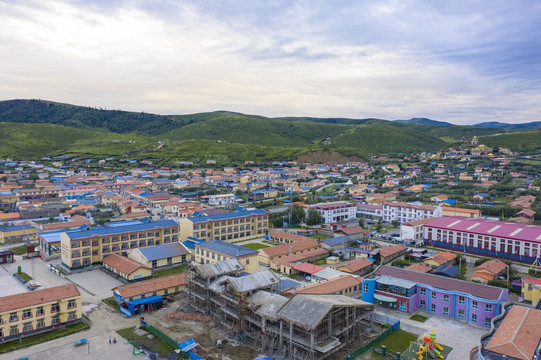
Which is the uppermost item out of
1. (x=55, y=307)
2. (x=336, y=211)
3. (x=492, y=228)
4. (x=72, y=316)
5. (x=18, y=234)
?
(x=492, y=228)

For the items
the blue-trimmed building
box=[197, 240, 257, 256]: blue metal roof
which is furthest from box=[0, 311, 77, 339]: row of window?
the blue-trimmed building

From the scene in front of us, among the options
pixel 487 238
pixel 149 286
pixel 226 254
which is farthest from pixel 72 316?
pixel 487 238

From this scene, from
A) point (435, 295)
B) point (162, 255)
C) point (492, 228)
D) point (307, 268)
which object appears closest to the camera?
point (435, 295)

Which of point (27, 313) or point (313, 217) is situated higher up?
point (27, 313)

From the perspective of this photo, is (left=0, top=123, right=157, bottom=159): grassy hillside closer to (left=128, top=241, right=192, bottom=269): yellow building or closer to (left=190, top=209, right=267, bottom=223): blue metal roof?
(left=190, top=209, right=267, bottom=223): blue metal roof

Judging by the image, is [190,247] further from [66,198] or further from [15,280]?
[66,198]

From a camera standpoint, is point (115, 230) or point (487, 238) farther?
point (487, 238)

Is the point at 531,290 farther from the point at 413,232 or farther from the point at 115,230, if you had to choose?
the point at 115,230
